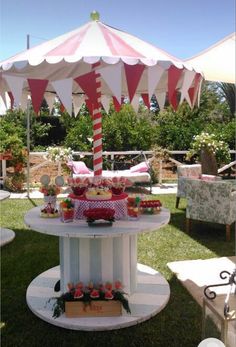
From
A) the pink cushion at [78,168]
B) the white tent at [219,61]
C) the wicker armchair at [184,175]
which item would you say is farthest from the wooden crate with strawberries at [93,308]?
the pink cushion at [78,168]

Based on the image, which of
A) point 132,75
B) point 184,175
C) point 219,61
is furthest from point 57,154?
point 132,75

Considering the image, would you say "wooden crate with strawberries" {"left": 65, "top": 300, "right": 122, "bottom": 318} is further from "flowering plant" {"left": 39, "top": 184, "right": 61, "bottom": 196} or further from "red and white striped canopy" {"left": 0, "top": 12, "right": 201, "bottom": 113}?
"red and white striped canopy" {"left": 0, "top": 12, "right": 201, "bottom": 113}

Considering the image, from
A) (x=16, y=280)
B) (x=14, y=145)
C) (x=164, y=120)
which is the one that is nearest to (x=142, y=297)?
(x=16, y=280)

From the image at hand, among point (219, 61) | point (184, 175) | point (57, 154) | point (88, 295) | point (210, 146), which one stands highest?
point (219, 61)

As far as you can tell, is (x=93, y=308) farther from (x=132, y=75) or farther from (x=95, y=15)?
(x=95, y=15)

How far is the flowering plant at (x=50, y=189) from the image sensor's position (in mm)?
3398

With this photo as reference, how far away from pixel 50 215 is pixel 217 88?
20.1 m

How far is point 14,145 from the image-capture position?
8.62 m

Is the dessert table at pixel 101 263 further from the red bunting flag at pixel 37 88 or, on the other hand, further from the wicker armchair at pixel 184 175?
the wicker armchair at pixel 184 175

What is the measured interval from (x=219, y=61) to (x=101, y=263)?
4394mm

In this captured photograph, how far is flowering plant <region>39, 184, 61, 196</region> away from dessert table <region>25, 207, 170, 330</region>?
0.74 ft

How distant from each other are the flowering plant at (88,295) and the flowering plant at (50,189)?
868 millimetres

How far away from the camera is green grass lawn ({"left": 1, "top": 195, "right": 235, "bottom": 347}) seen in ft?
8.81

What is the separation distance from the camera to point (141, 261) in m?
4.27
